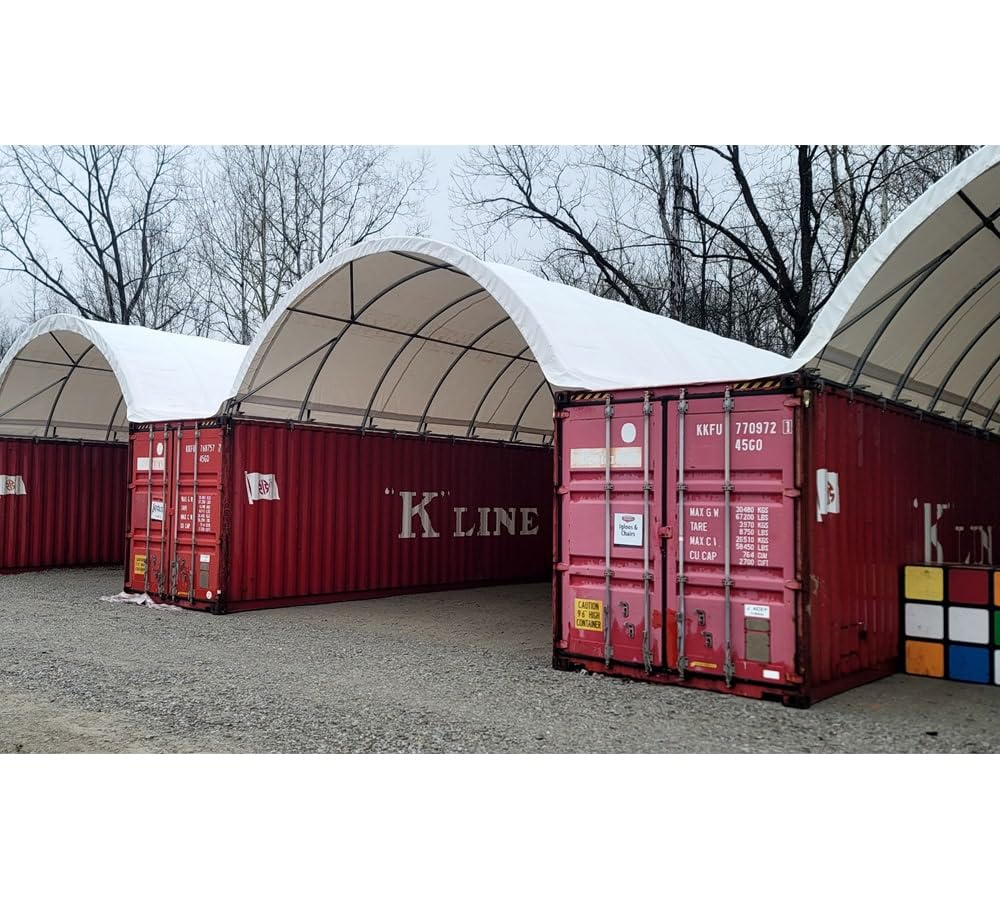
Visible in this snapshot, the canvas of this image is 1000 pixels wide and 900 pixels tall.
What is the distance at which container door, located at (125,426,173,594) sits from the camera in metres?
15.5

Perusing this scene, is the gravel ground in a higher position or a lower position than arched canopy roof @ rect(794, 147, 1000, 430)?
lower

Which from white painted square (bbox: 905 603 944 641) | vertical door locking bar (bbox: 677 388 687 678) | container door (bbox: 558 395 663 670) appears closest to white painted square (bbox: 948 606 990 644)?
white painted square (bbox: 905 603 944 641)

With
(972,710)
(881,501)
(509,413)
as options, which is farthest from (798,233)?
(972,710)

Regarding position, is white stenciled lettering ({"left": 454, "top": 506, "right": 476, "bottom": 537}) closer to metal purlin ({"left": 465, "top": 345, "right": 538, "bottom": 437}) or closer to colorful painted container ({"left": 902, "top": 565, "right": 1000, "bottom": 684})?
metal purlin ({"left": 465, "top": 345, "right": 538, "bottom": 437})

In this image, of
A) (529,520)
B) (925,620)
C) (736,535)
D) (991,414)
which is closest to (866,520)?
(925,620)

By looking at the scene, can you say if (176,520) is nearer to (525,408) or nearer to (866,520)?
(525,408)

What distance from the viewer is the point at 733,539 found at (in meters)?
8.95

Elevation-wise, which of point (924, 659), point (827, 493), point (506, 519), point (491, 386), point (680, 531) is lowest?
point (924, 659)

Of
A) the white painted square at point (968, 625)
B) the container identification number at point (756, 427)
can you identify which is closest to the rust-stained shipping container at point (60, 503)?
the container identification number at point (756, 427)

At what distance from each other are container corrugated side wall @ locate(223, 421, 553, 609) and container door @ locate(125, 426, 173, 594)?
1759 millimetres

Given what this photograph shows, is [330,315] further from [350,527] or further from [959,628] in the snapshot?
[959,628]

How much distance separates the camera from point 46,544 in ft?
68.0

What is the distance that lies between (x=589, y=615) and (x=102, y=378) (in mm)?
15555

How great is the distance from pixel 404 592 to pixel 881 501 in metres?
9.47
